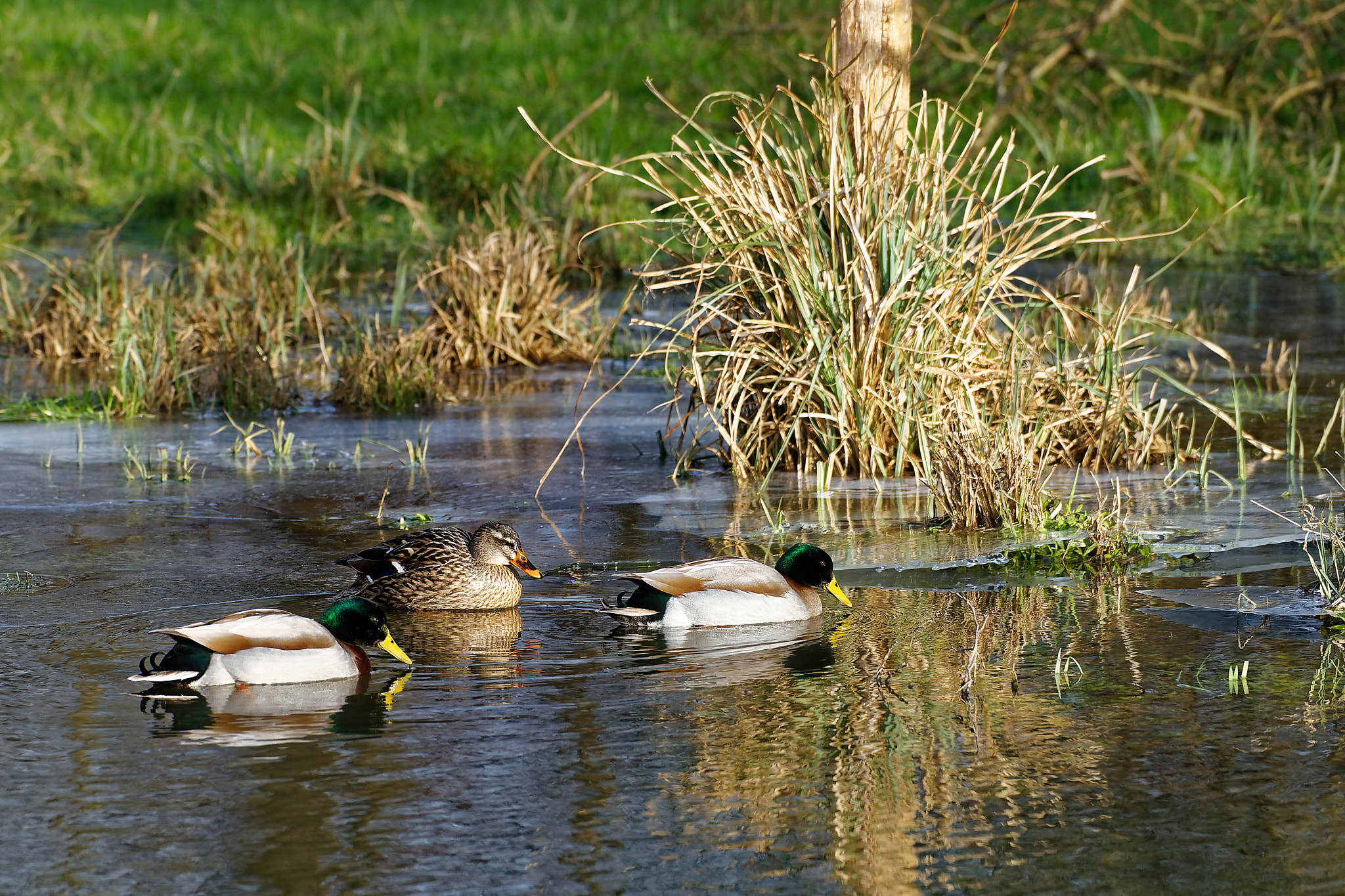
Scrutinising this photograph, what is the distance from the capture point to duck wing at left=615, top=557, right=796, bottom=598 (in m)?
6.58

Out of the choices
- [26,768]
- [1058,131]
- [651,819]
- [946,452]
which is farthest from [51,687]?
[1058,131]

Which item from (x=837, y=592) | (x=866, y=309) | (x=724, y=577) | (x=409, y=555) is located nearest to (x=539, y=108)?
(x=866, y=309)

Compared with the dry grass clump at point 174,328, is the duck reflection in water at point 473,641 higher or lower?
lower

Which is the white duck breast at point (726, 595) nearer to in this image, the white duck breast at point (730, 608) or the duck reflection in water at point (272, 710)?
the white duck breast at point (730, 608)

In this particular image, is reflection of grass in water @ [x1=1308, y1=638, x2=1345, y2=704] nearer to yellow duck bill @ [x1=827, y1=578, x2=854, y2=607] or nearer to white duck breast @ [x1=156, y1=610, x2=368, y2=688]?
yellow duck bill @ [x1=827, y1=578, x2=854, y2=607]

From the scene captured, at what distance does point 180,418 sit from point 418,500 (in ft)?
9.48

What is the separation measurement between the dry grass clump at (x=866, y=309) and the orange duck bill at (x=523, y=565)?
1689 millimetres

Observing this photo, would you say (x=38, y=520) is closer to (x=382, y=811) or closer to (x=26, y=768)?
(x=26, y=768)

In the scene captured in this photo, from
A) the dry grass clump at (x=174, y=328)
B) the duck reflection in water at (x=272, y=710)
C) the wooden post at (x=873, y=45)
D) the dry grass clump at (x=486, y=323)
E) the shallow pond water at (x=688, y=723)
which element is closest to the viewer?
the shallow pond water at (x=688, y=723)

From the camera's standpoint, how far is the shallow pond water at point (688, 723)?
14.3ft

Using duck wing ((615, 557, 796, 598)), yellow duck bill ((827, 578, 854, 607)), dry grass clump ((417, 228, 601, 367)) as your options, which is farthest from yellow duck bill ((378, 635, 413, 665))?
dry grass clump ((417, 228, 601, 367))

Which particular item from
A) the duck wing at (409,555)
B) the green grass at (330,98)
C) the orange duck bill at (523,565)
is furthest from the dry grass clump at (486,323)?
the orange duck bill at (523,565)

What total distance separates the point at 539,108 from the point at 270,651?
1734cm

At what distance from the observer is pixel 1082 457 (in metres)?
9.34
